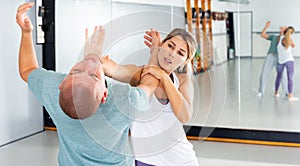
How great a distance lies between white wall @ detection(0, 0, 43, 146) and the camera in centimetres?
477

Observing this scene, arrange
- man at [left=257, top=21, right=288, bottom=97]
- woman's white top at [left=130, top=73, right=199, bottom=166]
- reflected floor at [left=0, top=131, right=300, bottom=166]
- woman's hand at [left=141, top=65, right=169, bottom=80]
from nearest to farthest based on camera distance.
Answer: woman's hand at [left=141, top=65, right=169, bottom=80] → woman's white top at [left=130, top=73, right=199, bottom=166] → reflected floor at [left=0, top=131, right=300, bottom=166] → man at [left=257, top=21, right=288, bottom=97]

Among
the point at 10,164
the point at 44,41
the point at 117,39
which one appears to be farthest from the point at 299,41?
the point at 117,39

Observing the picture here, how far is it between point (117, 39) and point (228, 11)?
13.2 ft

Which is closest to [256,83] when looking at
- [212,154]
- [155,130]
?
[212,154]

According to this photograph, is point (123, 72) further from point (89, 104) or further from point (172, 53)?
point (89, 104)

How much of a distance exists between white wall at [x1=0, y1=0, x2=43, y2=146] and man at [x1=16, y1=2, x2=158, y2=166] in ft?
10.8

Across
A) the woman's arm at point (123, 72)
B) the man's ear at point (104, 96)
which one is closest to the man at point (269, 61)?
the woman's arm at point (123, 72)

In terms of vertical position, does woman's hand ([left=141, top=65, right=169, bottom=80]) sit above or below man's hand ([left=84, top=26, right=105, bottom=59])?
below

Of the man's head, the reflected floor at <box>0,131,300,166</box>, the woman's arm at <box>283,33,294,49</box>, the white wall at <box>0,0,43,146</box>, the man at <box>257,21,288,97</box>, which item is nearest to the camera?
the man's head

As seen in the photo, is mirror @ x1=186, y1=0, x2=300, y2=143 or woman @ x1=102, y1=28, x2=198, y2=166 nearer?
woman @ x1=102, y1=28, x2=198, y2=166

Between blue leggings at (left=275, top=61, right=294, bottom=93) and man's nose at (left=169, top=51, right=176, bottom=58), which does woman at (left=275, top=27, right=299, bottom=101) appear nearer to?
blue leggings at (left=275, top=61, right=294, bottom=93)

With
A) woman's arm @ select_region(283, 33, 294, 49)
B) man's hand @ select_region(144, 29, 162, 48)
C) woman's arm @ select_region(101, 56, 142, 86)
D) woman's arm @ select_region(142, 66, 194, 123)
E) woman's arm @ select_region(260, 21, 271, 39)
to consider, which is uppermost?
woman's arm @ select_region(260, 21, 271, 39)

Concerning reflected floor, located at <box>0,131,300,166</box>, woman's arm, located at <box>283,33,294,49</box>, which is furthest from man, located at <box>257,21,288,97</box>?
reflected floor, located at <box>0,131,300,166</box>

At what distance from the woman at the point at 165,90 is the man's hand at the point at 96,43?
0.23ft
